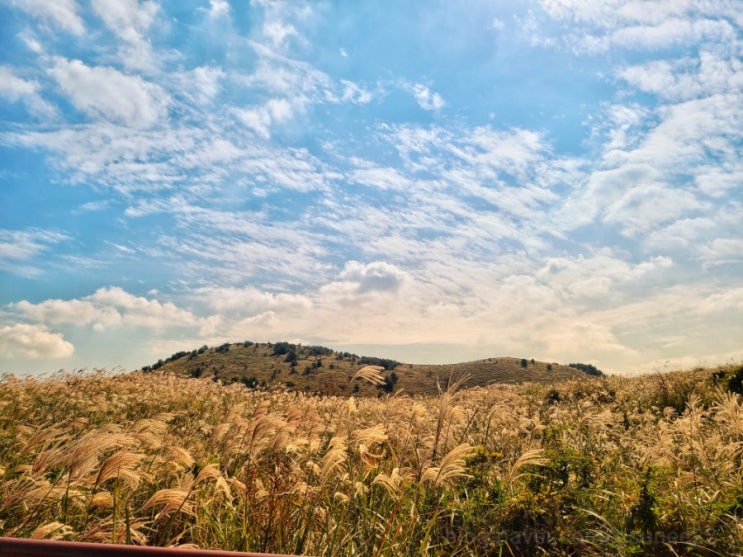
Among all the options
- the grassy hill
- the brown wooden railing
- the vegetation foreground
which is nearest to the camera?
the brown wooden railing

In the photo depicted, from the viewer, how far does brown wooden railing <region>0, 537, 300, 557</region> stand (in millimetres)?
1492

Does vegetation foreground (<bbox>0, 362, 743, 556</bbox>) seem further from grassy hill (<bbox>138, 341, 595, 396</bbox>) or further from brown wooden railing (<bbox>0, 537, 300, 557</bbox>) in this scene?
grassy hill (<bbox>138, 341, 595, 396</bbox>)

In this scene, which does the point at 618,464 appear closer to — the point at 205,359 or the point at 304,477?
the point at 304,477

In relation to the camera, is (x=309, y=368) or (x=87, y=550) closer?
(x=87, y=550)

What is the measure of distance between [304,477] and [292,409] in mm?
1024

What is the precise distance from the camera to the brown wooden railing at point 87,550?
1492 millimetres

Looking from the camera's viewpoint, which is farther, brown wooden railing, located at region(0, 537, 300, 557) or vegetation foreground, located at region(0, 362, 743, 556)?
vegetation foreground, located at region(0, 362, 743, 556)

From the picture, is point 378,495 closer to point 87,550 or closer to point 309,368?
point 87,550

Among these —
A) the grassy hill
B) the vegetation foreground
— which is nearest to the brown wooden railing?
the vegetation foreground

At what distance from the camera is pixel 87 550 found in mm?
1628

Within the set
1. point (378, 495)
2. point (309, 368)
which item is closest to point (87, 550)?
point (378, 495)

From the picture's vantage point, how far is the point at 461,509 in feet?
17.0

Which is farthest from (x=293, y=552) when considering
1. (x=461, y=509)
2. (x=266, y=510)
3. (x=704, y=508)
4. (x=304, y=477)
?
(x=704, y=508)

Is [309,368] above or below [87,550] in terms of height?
below
